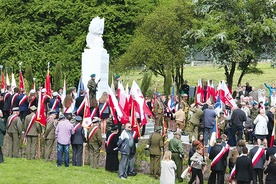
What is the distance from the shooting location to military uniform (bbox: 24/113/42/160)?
28.5 meters

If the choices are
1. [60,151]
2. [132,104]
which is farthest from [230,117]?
[60,151]

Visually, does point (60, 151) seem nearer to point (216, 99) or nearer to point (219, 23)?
point (216, 99)

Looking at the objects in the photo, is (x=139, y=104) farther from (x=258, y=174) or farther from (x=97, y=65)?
(x=97, y=65)

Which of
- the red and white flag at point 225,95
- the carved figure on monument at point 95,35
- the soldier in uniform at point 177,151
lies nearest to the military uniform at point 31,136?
the soldier in uniform at point 177,151

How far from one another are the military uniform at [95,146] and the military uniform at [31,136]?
2258 mm

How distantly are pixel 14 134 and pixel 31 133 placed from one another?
0.73 m

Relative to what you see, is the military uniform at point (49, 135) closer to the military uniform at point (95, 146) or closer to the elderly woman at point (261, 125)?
the military uniform at point (95, 146)

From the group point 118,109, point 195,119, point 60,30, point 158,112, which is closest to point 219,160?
point 118,109

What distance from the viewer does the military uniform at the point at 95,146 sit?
27578mm

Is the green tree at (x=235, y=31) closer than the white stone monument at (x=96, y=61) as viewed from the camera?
No

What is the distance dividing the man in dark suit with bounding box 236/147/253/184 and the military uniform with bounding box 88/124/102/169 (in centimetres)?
588

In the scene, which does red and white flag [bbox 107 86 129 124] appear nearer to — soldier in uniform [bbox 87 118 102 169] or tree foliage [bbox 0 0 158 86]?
soldier in uniform [bbox 87 118 102 169]

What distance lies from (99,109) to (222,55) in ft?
61.0

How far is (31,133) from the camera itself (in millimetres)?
28578
